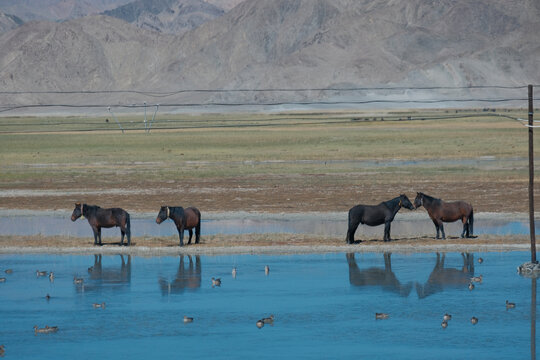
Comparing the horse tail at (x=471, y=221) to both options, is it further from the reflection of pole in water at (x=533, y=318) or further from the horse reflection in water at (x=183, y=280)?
the horse reflection in water at (x=183, y=280)

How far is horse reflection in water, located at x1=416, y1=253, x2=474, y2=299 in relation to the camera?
807 inches

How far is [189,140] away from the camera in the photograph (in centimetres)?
8988

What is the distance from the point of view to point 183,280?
72.1 ft

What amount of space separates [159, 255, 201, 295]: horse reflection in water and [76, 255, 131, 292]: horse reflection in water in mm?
904

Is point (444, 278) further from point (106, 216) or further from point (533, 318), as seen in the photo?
point (106, 216)

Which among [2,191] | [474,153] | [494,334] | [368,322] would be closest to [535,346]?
[494,334]

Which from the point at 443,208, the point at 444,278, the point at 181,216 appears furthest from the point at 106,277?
the point at 443,208

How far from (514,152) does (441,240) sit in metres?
41.7

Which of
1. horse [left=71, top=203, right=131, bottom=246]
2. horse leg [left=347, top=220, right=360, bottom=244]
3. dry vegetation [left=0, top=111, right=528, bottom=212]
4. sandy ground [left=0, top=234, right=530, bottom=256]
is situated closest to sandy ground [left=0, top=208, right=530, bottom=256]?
sandy ground [left=0, top=234, right=530, bottom=256]

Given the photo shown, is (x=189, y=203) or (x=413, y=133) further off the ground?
(x=413, y=133)

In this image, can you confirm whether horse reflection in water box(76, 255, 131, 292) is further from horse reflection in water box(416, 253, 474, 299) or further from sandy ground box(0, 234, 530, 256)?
horse reflection in water box(416, 253, 474, 299)

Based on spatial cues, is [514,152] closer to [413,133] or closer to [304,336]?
[413,133]

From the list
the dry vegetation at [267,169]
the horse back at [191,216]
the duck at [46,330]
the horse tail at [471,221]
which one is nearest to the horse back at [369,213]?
the horse tail at [471,221]

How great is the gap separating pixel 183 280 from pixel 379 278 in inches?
170
